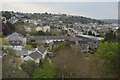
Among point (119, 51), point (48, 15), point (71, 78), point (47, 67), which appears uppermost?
point (48, 15)

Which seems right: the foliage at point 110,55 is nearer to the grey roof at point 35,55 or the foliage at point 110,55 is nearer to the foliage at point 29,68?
the foliage at point 29,68

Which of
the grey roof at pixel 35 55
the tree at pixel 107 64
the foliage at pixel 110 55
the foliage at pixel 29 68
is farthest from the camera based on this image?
the grey roof at pixel 35 55

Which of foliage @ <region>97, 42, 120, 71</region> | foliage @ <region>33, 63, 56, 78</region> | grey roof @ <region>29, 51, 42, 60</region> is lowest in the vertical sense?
grey roof @ <region>29, 51, 42, 60</region>

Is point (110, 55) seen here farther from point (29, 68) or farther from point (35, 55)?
point (35, 55)

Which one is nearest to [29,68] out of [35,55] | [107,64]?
[107,64]

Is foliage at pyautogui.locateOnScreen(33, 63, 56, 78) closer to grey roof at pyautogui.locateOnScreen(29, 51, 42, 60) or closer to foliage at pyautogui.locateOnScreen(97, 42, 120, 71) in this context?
foliage at pyautogui.locateOnScreen(97, 42, 120, 71)

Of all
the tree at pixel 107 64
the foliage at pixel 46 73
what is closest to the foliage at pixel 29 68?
the foliage at pixel 46 73

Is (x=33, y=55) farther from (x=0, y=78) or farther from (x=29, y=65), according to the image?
(x=0, y=78)

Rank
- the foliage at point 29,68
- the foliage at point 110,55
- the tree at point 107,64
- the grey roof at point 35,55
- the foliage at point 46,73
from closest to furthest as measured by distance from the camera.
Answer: the foliage at point 46,73 → the tree at point 107,64 → the foliage at point 110,55 → the foliage at point 29,68 → the grey roof at point 35,55

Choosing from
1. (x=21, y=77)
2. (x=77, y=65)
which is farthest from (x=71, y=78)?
(x=21, y=77)

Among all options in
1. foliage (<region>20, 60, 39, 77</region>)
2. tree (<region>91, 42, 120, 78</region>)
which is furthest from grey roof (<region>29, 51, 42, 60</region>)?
tree (<region>91, 42, 120, 78</region>)

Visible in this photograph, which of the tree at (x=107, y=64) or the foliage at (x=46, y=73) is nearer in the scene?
the foliage at (x=46, y=73)
